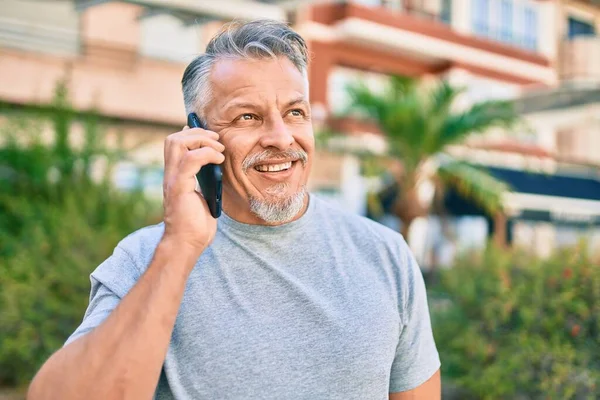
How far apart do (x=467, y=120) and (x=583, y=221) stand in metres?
3.09

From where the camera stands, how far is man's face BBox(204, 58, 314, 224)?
63.9 inches

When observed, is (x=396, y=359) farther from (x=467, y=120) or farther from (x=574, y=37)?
(x=574, y=37)

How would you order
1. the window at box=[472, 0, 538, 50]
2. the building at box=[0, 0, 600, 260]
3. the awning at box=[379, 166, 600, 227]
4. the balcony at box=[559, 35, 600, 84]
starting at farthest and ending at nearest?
the balcony at box=[559, 35, 600, 84]
the window at box=[472, 0, 538, 50]
the awning at box=[379, 166, 600, 227]
the building at box=[0, 0, 600, 260]

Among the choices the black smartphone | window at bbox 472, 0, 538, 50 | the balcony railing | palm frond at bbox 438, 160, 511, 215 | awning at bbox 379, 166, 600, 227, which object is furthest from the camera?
window at bbox 472, 0, 538, 50

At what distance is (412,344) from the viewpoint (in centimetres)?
166

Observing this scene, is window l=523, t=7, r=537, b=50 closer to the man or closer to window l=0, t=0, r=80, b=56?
window l=0, t=0, r=80, b=56

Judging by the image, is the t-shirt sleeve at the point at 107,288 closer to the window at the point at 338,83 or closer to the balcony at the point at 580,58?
the window at the point at 338,83

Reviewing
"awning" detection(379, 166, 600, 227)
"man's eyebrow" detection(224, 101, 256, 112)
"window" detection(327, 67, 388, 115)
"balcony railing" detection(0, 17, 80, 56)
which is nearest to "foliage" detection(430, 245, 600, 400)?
"man's eyebrow" detection(224, 101, 256, 112)

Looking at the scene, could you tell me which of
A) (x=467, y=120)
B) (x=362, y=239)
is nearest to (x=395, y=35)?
(x=467, y=120)

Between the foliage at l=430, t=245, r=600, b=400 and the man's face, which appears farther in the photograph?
the foliage at l=430, t=245, r=600, b=400

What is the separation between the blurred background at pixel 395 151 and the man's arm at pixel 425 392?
537 mm

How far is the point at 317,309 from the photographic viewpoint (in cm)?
155

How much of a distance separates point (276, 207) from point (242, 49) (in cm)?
40

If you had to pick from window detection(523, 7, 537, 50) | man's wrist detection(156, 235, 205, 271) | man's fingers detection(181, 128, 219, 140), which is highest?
window detection(523, 7, 537, 50)
